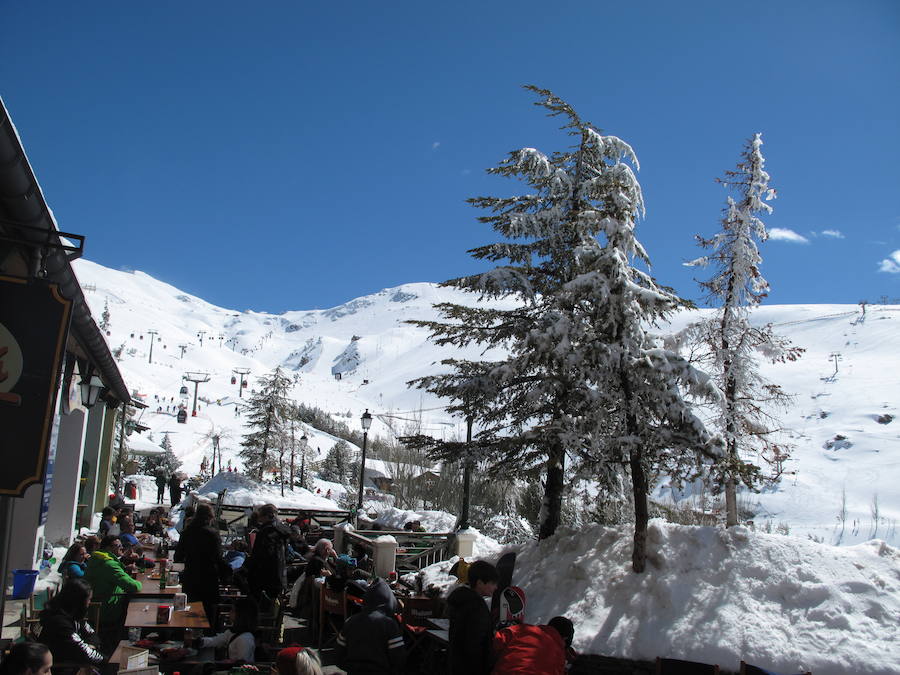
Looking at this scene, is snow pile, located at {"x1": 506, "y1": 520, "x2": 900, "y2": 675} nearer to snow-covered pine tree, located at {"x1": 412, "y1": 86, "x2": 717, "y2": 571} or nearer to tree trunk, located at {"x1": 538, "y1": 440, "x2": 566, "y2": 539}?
snow-covered pine tree, located at {"x1": 412, "y1": 86, "x2": 717, "y2": 571}

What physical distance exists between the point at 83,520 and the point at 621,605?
46.6 feet

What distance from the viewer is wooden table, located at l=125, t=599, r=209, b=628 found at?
6426 millimetres

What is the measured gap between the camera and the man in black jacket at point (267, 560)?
7867mm

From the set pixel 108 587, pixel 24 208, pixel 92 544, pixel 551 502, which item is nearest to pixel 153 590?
pixel 108 587

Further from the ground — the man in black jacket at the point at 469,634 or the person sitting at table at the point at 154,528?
the man in black jacket at the point at 469,634

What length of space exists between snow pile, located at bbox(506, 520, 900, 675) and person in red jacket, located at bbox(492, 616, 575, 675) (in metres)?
3.19

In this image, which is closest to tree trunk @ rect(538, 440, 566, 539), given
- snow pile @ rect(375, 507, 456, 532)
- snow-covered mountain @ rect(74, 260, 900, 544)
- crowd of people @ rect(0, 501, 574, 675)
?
snow-covered mountain @ rect(74, 260, 900, 544)

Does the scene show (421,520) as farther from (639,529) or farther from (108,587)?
(108,587)

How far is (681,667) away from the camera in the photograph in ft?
20.7

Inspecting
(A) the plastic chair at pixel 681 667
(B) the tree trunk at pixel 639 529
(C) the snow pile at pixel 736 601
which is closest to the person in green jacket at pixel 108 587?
(C) the snow pile at pixel 736 601

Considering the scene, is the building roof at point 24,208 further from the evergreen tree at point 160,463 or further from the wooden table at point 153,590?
the evergreen tree at point 160,463

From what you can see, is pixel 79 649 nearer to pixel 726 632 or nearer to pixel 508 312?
pixel 726 632

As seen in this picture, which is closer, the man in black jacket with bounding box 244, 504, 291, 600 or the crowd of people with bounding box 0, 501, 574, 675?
the crowd of people with bounding box 0, 501, 574, 675

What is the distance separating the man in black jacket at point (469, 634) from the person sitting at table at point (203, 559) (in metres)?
4.18
